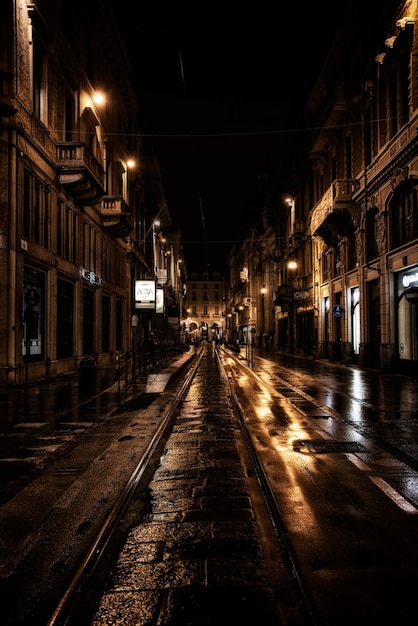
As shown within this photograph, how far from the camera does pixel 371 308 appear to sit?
25.8 meters

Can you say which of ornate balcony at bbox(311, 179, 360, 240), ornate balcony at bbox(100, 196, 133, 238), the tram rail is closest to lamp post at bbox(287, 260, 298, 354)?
ornate balcony at bbox(311, 179, 360, 240)

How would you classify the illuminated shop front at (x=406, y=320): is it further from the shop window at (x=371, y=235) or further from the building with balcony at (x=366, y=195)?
the shop window at (x=371, y=235)

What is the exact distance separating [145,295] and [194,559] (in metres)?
29.1

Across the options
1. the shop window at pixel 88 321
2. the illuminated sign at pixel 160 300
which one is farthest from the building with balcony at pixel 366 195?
the shop window at pixel 88 321

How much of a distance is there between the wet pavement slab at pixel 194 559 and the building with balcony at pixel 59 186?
845 cm

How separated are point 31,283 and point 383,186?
633 inches

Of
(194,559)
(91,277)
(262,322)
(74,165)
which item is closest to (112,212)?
(91,277)

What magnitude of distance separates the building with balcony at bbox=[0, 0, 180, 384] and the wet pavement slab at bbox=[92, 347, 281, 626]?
8446mm

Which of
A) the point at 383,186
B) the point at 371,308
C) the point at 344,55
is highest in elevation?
the point at 344,55

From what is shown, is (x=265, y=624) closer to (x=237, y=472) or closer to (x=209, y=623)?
(x=209, y=623)

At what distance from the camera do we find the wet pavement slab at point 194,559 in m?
3.07

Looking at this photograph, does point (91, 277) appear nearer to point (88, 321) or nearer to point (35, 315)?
point (88, 321)

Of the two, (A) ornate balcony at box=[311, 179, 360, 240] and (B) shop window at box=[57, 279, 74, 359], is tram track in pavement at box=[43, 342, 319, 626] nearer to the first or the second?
(B) shop window at box=[57, 279, 74, 359]

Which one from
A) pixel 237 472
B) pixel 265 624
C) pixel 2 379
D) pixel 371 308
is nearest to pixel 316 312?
pixel 371 308
